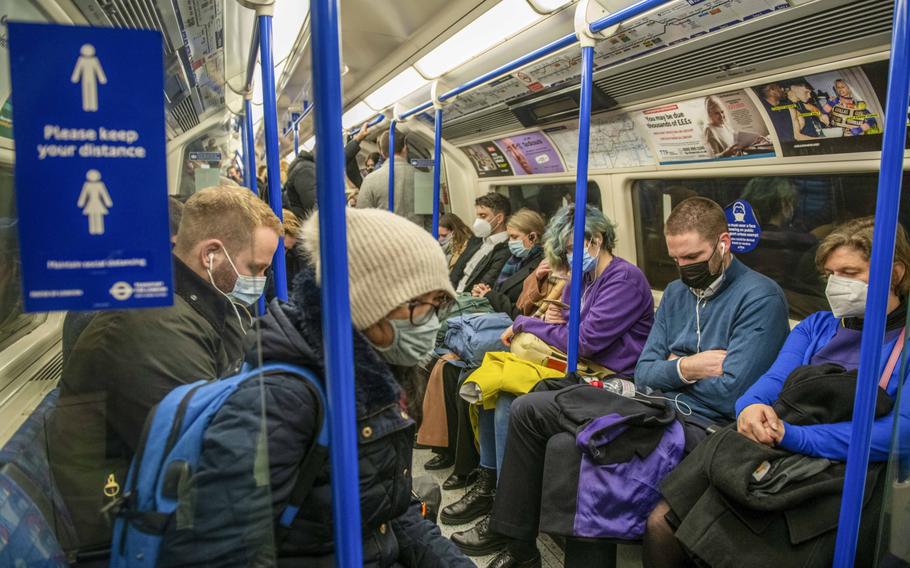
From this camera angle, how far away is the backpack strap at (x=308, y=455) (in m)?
1.08

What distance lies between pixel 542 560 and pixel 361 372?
1.94 meters

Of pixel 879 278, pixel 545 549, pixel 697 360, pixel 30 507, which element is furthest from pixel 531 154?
pixel 30 507

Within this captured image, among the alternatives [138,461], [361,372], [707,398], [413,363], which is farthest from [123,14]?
[707,398]

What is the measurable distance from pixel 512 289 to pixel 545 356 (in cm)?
A: 117

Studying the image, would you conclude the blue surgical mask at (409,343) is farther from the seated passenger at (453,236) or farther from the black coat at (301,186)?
the seated passenger at (453,236)

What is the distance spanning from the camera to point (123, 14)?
66 cm

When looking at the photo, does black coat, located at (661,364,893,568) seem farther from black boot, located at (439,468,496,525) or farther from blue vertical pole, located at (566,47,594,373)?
black boot, located at (439,468,496,525)

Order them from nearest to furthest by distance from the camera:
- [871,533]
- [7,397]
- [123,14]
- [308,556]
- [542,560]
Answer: [123,14], [7,397], [308,556], [871,533], [542,560]

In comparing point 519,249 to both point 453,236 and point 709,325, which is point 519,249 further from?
point 709,325

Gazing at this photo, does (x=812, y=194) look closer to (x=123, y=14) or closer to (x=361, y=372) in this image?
(x=361, y=372)

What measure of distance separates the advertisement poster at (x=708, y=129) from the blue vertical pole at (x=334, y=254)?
281 cm

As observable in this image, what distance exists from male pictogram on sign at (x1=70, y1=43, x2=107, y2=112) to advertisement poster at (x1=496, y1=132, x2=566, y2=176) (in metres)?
4.44

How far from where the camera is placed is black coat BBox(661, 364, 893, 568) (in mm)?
1810

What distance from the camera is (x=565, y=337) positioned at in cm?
328
